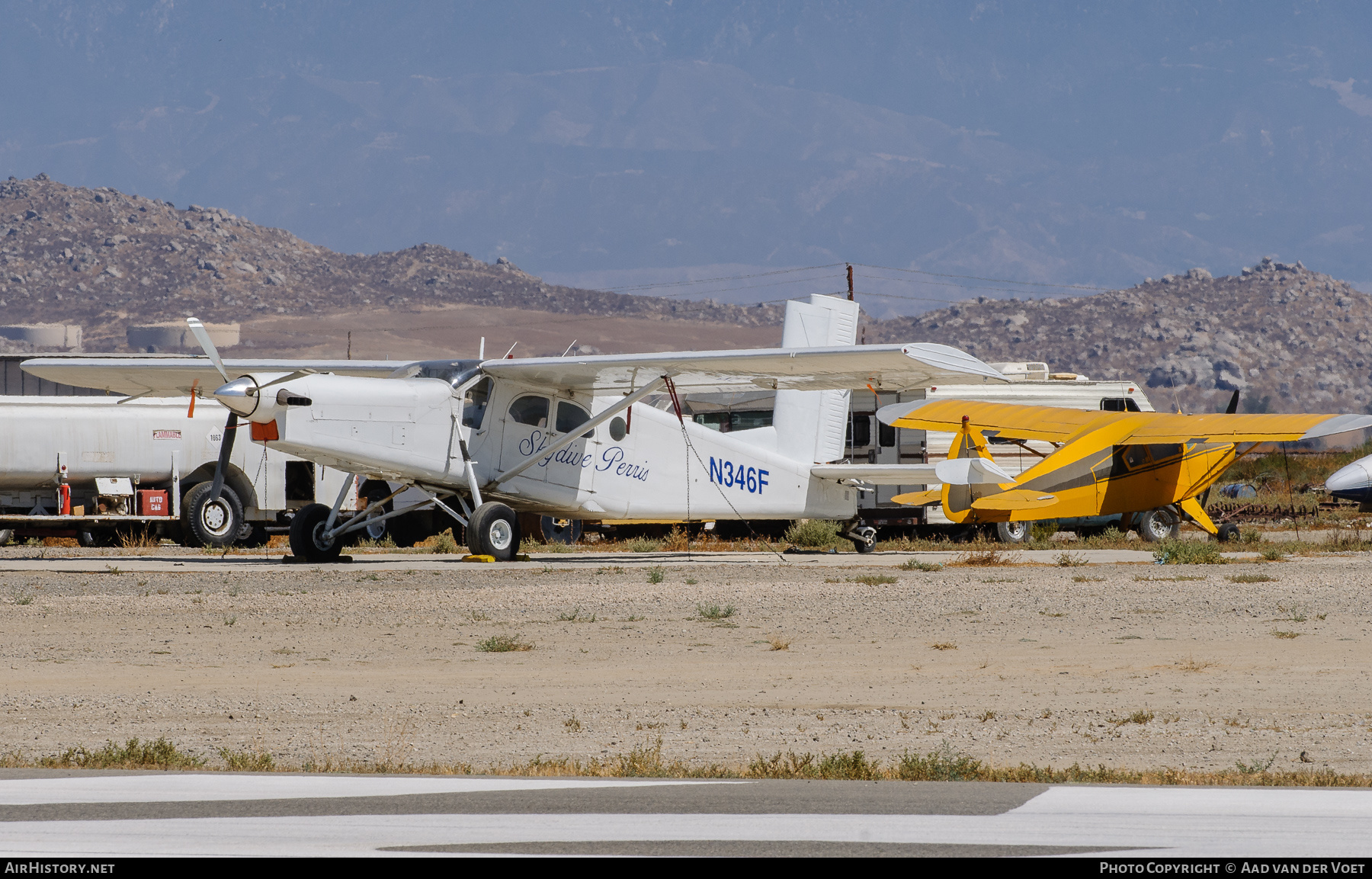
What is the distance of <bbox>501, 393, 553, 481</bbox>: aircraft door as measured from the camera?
739 inches

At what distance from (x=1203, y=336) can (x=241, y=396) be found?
180 metres

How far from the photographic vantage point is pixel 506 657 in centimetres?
1019

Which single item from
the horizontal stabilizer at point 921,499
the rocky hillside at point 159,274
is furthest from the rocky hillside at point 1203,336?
the horizontal stabilizer at point 921,499

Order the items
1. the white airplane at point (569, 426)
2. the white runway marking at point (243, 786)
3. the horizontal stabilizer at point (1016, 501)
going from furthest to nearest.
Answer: the horizontal stabilizer at point (1016, 501)
the white airplane at point (569, 426)
the white runway marking at point (243, 786)

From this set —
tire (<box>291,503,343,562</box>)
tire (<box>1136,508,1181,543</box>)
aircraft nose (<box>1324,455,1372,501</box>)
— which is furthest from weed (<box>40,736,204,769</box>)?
aircraft nose (<box>1324,455,1372,501</box>)

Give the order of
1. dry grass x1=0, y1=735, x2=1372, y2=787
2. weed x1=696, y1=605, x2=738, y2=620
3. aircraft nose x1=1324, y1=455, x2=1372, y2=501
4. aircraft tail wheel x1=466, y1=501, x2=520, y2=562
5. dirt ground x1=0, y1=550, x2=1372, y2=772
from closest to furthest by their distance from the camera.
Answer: dry grass x1=0, y1=735, x2=1372, y2=787
dirt ground x1=0, y1=550, x2=1372, y2=772
weed x1=696, y1=605, x2=738, y2=620
aircraft tail wheel x1=466, y1=501, x2=520, y2=562
aircraft nose x1=1324, y1=455, x2=1372, y2=501

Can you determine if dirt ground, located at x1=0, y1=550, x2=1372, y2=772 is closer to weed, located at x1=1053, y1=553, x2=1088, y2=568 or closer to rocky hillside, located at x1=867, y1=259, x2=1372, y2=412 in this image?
weed, located at x1=1053, y1=553, x2=1088, y2=568

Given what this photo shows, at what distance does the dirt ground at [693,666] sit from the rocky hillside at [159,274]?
6476 inches

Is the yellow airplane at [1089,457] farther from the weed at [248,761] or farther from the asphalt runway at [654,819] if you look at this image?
the asphalt runway at [654,819]

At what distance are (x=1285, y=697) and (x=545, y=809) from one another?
5.44 metres

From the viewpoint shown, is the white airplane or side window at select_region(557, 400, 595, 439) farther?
side window at select_region(557, 400, 595, 439)

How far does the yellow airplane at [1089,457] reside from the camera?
20.1m

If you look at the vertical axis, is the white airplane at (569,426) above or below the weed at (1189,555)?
above

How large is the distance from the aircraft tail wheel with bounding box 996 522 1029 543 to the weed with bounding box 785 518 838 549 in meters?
3.55
